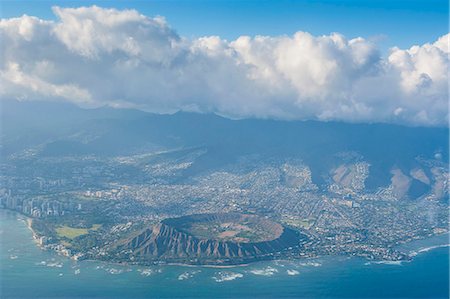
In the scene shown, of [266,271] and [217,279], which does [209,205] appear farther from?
[217,279]

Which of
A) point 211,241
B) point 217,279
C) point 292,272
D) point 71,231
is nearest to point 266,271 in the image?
point 292,272

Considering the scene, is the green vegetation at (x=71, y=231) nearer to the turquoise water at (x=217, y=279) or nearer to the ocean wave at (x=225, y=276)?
the turquoise water at (x=217, y=279)

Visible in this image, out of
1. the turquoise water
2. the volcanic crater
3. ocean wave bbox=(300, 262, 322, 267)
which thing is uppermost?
the volcanic crater

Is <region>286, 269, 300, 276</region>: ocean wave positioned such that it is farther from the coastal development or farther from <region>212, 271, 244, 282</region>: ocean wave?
<region>212, 271, 244, 282</region>: ocean wave

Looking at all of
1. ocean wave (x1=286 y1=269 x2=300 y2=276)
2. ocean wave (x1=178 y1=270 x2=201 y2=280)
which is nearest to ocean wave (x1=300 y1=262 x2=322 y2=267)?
ocean wave (x1=286 y1=269 x2=300 y2=276)

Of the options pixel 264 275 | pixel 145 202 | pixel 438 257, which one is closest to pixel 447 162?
pixel 438 257

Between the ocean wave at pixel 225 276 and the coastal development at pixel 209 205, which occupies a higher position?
the coastal development at pixel 209 205

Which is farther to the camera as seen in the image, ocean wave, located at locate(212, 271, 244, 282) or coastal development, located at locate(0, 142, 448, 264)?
coastal development, located at locate(0, 142, 448, 264)

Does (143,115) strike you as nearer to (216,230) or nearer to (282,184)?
(282,184)

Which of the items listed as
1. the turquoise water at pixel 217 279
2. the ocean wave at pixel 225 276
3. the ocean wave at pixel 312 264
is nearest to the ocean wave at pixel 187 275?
the turquoise water at pixel 217 279
